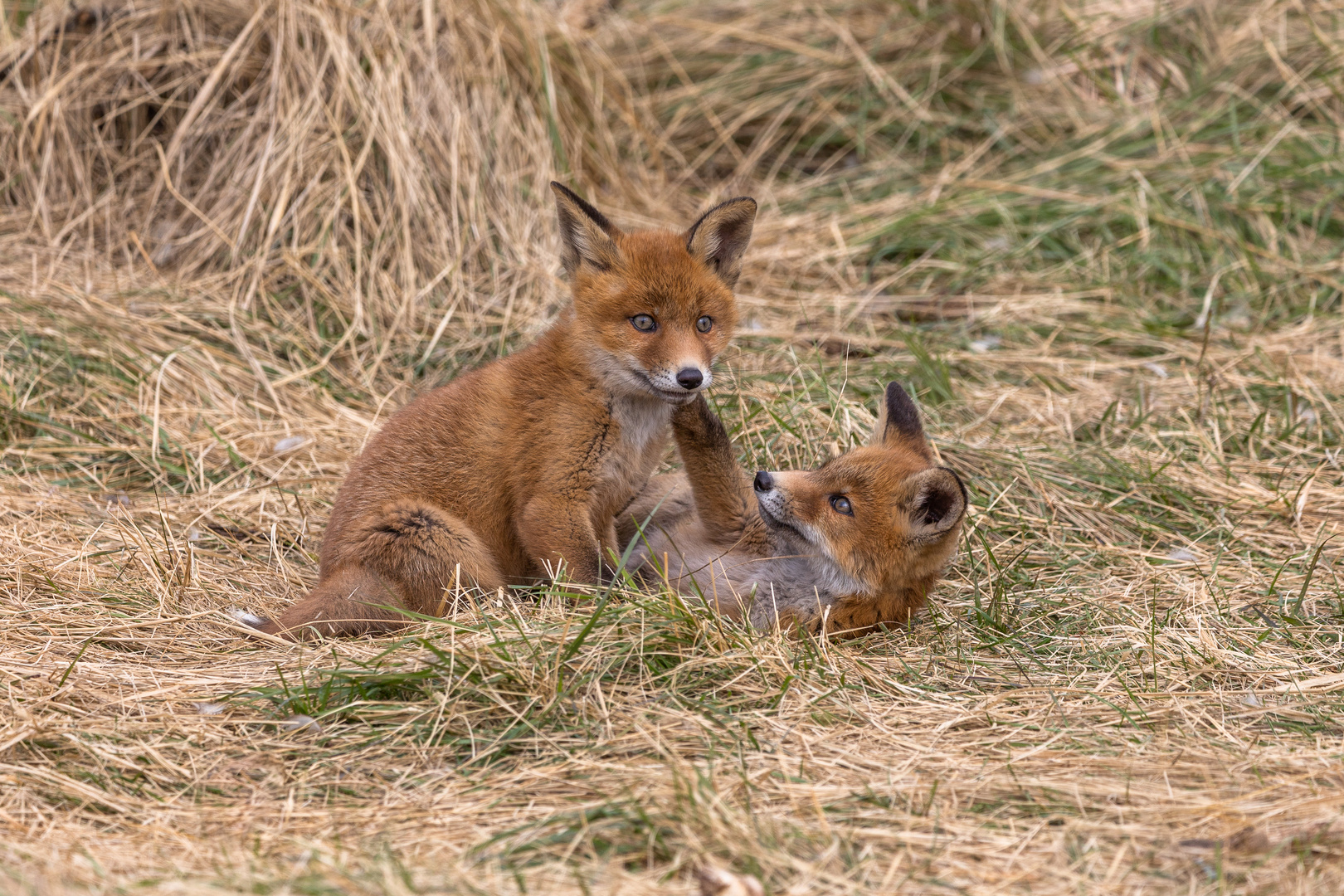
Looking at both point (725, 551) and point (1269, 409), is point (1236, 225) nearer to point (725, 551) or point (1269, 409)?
point (1269, 409)

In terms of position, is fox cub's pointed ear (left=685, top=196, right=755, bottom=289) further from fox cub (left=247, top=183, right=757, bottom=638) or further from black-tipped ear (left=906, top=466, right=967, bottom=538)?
black-tipped ear (left=906, top=466, right=967, bottom=538)

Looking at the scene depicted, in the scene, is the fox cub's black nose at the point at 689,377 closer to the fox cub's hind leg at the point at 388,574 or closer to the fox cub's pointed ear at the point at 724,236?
the fox cub's pointed ear at the point at 724,236

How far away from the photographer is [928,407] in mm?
6320

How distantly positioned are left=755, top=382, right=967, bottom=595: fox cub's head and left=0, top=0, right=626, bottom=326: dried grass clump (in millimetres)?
3184

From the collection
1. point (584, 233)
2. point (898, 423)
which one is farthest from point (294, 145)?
point (898, 423)

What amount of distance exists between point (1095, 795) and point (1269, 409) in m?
3.89

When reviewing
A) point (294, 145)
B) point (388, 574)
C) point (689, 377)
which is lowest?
point (388, 574)

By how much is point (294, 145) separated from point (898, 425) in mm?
4401

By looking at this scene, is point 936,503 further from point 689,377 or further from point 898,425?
point 689,377

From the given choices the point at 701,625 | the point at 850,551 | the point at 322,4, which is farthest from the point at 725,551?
the point at 322,4

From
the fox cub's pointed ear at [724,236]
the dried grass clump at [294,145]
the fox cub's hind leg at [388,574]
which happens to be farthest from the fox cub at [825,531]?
Result: the dried grass clump at [294,145]

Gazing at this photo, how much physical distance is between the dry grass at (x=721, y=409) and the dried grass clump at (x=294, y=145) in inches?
1.3

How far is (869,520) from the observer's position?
4504 millimetres

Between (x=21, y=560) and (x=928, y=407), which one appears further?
(x=928, y=407)
